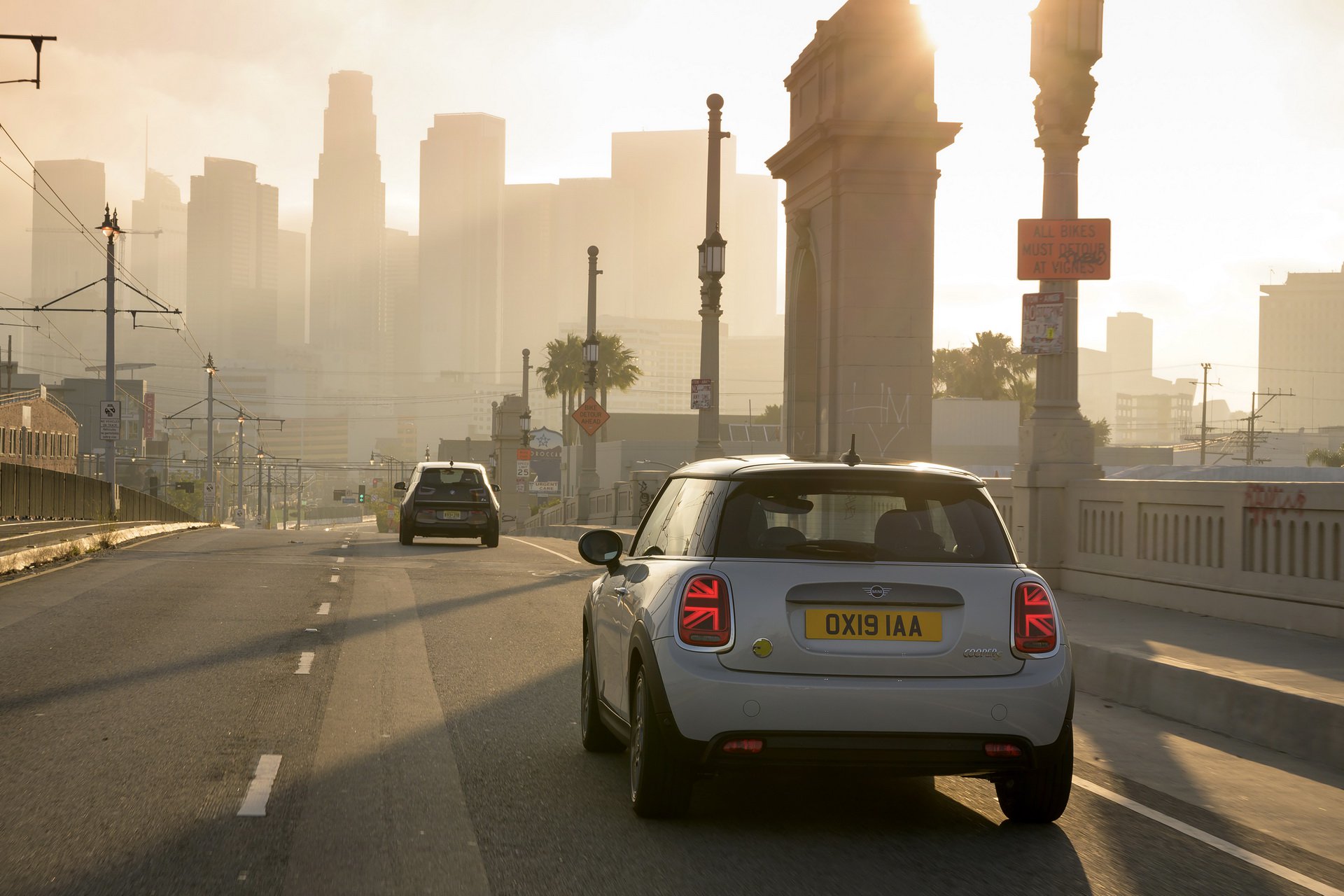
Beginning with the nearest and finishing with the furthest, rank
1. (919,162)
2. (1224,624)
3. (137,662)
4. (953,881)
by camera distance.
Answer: (953,881), (137,662), (1224,624), (919,162)

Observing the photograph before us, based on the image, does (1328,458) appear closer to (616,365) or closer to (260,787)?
(616,365)

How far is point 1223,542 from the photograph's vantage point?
40.3 ft

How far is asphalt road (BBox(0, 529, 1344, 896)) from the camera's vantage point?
502 centimetres

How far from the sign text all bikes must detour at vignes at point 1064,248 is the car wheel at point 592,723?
9.02m

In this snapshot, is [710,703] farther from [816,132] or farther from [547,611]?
[816,132]

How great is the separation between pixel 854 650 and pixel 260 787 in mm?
2814

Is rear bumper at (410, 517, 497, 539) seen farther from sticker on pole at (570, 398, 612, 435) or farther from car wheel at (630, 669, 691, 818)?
car wheel at (630, 669, 691, 818)

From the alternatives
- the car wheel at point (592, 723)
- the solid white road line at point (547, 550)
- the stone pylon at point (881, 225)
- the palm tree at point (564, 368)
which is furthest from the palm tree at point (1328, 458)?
the car wheel at point (592, 723)

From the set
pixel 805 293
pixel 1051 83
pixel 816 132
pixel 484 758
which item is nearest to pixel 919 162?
pixel 816 132

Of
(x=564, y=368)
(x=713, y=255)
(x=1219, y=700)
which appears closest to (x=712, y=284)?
(x=713, y=255)

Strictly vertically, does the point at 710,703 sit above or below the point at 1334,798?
above

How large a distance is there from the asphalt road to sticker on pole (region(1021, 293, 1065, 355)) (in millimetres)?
6867

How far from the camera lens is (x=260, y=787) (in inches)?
251

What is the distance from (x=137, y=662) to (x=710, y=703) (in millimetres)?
6542
